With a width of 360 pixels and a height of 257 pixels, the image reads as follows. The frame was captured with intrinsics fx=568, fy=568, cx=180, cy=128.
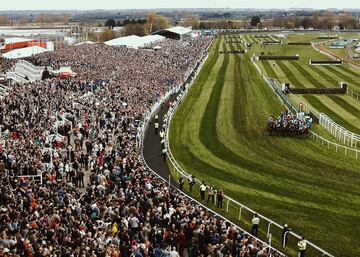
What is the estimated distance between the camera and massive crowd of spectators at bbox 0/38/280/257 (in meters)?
14.5

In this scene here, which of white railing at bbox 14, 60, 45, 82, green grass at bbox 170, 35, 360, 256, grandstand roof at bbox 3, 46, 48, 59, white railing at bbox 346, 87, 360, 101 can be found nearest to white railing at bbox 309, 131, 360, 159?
green grass at bbox 170, 35, 360, 256

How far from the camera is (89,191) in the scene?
18.1 metres

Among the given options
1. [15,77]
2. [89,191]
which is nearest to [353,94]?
[15,77]

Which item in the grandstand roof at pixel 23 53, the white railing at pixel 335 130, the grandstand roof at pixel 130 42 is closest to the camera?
the white railing at pixel 335 130

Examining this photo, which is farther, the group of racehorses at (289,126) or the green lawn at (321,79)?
the green lawn at (321,79)

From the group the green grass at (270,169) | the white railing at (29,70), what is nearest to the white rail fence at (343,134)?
the green grass at (270,169)

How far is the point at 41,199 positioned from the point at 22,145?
7139 mm

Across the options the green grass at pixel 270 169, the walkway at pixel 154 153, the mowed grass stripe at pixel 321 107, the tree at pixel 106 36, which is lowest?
the tree at pixel 106 36

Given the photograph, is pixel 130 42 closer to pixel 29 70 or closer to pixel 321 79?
pixel 29 70

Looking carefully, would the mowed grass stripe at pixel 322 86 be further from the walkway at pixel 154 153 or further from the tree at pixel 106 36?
the tree at pixel 106 36

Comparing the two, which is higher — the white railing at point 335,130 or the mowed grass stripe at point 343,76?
the white railing at point 335,130

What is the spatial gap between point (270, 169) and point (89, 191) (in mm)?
9880

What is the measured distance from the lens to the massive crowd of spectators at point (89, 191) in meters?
14.5

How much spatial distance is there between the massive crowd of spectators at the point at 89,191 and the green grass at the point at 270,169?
8.65 feet
